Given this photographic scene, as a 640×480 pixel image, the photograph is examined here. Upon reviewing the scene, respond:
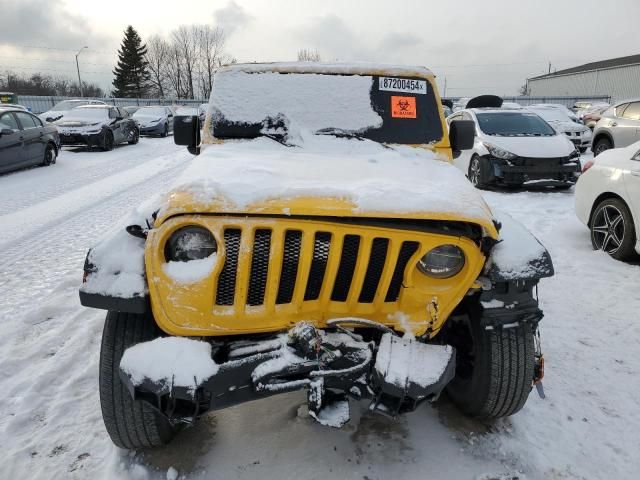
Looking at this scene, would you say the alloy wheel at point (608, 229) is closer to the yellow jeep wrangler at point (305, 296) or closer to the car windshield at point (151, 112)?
the yellow jeep wrangler at point (305, 296)

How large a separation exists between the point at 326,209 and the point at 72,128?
15792 mm

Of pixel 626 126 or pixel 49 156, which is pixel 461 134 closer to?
pixel 626 126

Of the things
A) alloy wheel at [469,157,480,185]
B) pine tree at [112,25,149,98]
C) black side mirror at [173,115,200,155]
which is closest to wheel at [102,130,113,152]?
alloy wheel at [469,157,480,185]

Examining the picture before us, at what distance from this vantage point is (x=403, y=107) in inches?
147

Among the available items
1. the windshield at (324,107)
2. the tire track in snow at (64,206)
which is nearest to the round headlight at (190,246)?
the windshield at (324,107)

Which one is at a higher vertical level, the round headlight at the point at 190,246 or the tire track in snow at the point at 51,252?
the round headlight at the point at 190,246

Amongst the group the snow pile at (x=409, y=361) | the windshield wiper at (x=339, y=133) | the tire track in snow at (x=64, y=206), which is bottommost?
the tire track in snow at (x=64, y=206)

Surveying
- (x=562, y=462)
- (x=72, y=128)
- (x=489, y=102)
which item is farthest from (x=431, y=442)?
(x=489, y=102)

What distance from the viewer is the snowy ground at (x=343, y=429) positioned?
2461 millimetres

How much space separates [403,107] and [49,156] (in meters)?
11.6

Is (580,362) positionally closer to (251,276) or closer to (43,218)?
(251,276)

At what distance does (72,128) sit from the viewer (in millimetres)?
15461

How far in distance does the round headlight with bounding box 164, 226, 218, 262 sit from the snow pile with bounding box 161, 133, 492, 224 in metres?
0.15

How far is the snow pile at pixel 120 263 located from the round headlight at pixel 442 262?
4.05 ft
